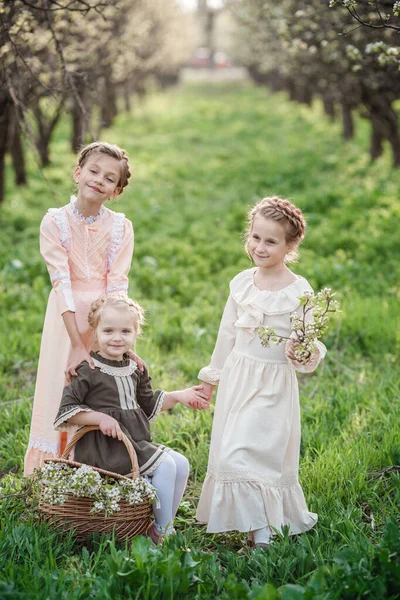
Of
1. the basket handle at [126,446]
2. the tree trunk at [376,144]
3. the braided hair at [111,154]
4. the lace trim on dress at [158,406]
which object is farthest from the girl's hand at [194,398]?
the tree trunk at [376,144]

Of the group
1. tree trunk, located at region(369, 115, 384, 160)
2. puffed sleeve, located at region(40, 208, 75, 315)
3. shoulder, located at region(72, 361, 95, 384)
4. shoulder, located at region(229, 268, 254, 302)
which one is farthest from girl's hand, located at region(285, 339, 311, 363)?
tree trunk, located at region(369, 115, 384, 160)

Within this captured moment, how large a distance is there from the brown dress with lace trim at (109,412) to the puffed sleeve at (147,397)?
0.11 metres

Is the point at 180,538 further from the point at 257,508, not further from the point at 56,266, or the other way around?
the point at 56,266

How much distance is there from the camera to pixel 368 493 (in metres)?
3.75

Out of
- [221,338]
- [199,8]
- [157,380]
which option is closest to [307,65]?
[157,380]

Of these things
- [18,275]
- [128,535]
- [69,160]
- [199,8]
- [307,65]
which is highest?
[199,8]

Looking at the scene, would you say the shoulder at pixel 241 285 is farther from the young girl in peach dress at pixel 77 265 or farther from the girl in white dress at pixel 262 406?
the young girl in peach dress at pixel 77 265

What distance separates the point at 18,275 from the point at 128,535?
466 cm

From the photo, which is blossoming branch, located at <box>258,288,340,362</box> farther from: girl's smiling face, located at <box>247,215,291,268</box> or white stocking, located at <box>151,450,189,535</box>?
white stocking, located at <box>151,450,189,535</box>

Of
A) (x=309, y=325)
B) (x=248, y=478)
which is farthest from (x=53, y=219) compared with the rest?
(x=248, y=478)

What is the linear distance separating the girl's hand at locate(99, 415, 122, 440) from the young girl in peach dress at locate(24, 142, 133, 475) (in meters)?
0.40

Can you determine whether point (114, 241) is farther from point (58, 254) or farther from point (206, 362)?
point (206, 362)

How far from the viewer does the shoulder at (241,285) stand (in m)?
3.60

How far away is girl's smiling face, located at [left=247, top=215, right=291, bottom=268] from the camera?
3.48 metres
